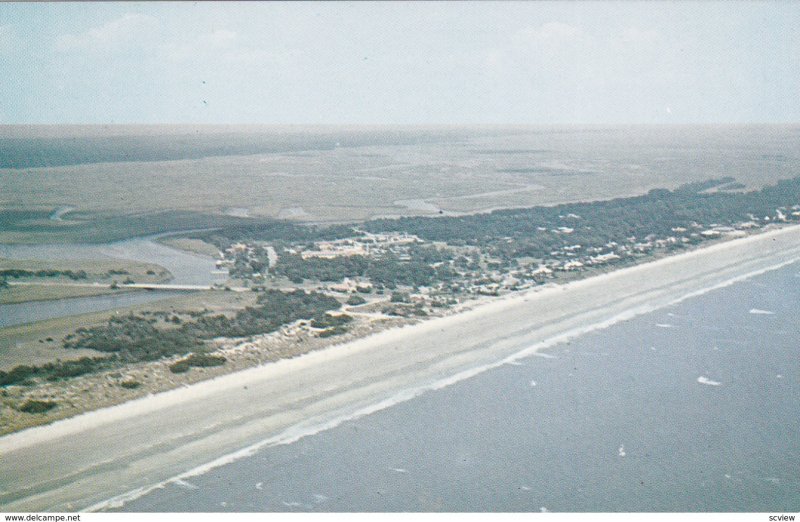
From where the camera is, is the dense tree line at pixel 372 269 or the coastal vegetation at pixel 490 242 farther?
the coastal vegetation at pixel 490 242

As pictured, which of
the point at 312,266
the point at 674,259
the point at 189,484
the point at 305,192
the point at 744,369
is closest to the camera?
the point at 189,484

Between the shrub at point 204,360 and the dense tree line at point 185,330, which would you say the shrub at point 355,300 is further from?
the shrub at point 204,360

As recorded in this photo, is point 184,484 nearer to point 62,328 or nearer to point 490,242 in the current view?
point 62,328

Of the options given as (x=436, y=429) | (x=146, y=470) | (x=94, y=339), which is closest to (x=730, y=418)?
(x=436, y=429)

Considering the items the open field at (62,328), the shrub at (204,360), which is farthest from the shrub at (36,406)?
the shrub at (204,360)

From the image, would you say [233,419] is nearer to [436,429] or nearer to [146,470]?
[146,470]

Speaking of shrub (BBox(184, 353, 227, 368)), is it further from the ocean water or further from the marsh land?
the ocean water

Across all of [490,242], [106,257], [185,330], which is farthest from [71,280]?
[490,242]
